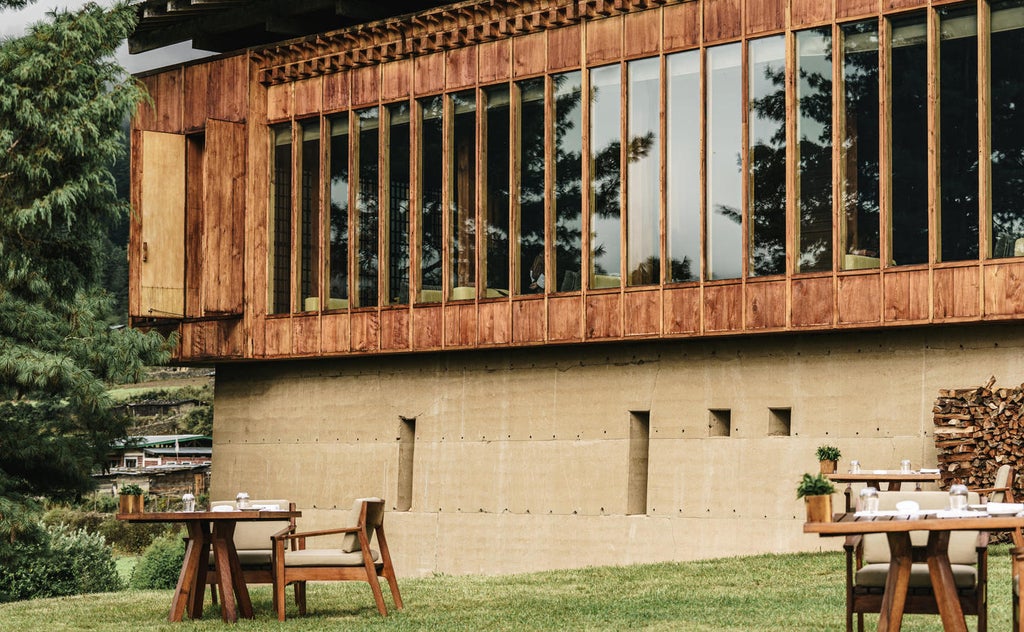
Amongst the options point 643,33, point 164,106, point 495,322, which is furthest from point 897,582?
point 164,106

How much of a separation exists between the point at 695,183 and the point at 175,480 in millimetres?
41710

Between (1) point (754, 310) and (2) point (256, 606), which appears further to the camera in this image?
(1) point (754, 310)

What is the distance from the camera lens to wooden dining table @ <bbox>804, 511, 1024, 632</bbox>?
7941mm

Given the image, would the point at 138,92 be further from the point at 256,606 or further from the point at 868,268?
the point at 868,268

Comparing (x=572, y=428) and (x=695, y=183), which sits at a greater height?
(x=695, y=183)

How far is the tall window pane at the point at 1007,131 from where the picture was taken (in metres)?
16.4

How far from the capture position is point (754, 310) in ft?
60.2

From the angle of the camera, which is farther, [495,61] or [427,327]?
[427,327]

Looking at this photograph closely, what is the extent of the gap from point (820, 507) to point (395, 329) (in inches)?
571

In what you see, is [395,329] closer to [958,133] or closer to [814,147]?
[814,147]

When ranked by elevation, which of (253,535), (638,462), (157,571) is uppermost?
(638,462)

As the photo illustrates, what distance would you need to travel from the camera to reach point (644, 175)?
19.6 m

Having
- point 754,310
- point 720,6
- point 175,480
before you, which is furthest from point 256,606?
point 175,480

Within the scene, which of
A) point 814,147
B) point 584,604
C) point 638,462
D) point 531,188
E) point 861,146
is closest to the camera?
point 584,604
